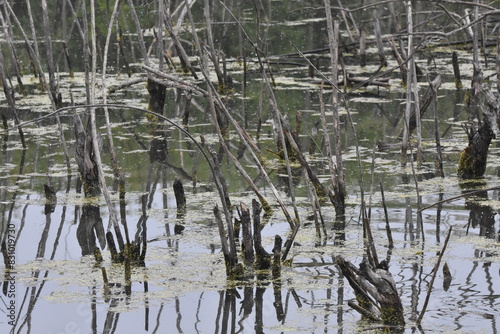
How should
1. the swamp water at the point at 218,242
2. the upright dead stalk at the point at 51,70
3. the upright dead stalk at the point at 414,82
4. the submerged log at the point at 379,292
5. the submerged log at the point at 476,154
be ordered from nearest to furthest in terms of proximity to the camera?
the submerged log at the point at 379,292
the swamp water at the point at 218,242
the upright dead stalk at the point at 414,82
the submerged log at the point at 476,154
the upright dead stalk at the point at 51,70

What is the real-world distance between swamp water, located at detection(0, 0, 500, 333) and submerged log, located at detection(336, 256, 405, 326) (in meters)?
0.05

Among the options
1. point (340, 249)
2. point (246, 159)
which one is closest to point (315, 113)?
point (246, 159)

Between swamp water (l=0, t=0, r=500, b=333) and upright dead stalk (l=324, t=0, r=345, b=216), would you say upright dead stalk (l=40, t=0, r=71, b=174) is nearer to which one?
swamp water (l=0, t=0, r=500, b=333)

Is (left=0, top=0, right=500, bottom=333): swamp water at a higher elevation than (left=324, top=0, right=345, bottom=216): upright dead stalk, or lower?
lower

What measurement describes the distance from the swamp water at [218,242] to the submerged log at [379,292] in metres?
0.05

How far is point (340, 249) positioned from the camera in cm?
420

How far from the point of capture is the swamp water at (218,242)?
11.3ft

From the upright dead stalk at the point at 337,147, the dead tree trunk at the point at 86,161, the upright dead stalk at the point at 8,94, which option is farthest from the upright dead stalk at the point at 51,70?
the upright dead stalk at the point at 337,147

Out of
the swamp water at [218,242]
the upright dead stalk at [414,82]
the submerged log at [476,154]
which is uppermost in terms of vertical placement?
the upright dead stalk at [414,82]

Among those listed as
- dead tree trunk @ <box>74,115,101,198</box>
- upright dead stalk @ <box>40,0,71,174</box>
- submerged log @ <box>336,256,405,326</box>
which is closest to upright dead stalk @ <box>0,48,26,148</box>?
upright dead stalk @ <box>40,0,71,174</box>

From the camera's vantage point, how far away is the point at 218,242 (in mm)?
4371

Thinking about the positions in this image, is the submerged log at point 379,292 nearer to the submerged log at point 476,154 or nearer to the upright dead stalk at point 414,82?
the upright dead stalk at point 414,82

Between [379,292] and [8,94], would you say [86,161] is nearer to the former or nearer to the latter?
[8,94]

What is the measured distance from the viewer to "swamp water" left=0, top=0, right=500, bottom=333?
135 inches
